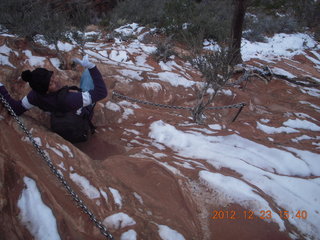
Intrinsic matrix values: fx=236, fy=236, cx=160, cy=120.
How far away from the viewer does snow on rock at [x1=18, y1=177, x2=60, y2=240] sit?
1.43m

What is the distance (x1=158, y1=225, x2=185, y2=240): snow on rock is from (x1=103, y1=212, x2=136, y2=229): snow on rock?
0.69ft

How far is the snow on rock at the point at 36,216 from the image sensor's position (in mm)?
1428

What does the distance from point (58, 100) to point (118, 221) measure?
1.37m

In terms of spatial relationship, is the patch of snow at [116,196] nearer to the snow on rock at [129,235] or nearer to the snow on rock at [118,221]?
the snow on rock at [118,221]

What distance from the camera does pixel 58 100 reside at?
239 cm

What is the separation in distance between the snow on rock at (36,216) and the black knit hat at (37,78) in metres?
1.03

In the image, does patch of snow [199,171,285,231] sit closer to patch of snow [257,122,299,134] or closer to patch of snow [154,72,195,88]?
patch of snow [257,122,299,134]

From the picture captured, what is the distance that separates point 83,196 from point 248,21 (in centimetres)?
1222

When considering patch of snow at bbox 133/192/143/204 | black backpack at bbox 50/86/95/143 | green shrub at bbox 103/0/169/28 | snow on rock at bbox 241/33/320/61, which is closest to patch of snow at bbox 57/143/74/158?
black backpack at bbox 50/86/95/143

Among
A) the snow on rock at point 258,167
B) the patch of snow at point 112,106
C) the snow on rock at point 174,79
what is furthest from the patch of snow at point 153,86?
the snow on rock at point 258,167

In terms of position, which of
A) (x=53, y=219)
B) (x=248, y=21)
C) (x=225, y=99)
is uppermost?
(x=248, y=21)

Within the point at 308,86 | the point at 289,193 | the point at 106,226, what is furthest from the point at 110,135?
the point at 308,86

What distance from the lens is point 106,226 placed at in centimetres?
165

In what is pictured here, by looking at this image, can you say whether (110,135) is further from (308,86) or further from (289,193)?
(308,86)
